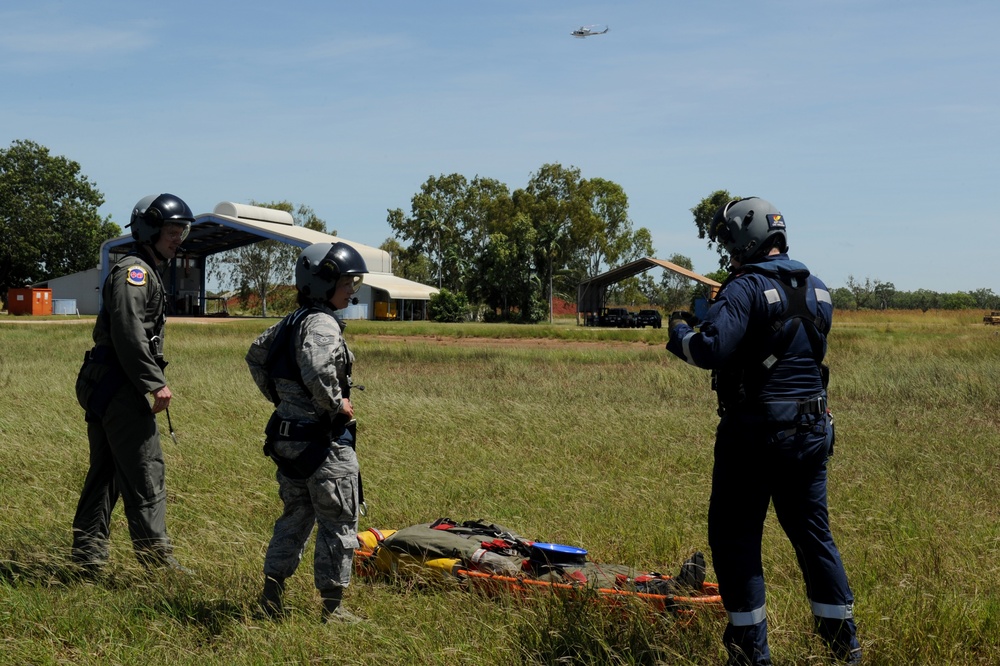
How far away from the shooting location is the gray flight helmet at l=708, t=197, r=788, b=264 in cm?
355

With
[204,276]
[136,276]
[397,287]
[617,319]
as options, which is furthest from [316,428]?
[204,276]

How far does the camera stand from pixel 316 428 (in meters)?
3.80

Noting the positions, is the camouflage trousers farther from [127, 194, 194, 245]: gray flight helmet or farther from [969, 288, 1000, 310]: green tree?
[969, 288, 1000, 310]: green tree

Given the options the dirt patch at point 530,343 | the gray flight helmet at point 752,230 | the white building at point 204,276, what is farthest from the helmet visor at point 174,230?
the white building at point 204,276

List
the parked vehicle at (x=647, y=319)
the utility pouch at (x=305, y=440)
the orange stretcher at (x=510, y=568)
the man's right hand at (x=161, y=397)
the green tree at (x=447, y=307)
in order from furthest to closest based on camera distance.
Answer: the green tree at (x=447, y=307) → the parked vehicle at (x=647, y=319) → the man's right hand at (x=161, y=397) → the orange stretcher at (x=510, y=568) → the utility pouch at (x=305, y=440)

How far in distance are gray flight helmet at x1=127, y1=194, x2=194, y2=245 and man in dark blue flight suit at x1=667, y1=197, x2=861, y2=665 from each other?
2.94 m

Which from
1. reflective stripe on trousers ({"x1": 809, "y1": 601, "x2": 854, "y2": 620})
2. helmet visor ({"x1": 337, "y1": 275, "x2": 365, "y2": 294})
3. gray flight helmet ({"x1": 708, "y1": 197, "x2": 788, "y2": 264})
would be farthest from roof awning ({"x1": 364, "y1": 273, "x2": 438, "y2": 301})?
reflective stripe on trousers ({"x1": 809, "y1": 601, "x2": 854, "y2": 620})

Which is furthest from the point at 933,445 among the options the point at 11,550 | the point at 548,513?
the point at 11,550

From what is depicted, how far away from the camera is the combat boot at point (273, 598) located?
153 inches

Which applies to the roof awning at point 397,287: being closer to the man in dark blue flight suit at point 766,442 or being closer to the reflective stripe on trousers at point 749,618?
the man in dark blue flight suit at point 766,442

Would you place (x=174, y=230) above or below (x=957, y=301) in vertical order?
below

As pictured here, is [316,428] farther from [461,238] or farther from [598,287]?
[461,238]

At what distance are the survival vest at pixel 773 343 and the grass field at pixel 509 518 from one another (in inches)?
40.5

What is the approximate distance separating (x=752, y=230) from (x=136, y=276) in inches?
124
